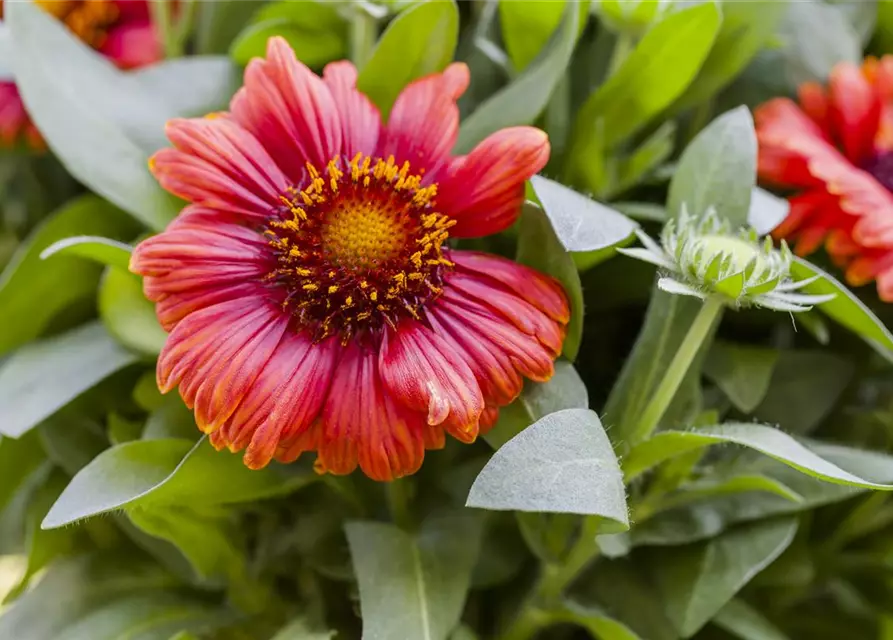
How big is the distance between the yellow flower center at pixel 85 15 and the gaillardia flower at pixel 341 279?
306mm

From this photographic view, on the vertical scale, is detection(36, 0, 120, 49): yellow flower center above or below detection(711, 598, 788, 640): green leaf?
above

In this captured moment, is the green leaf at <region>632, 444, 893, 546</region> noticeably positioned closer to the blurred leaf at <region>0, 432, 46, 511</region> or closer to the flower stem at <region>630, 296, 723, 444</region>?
the flower stem at <region>630, 296, 723, 444</region>

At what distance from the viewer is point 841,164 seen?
55 cm

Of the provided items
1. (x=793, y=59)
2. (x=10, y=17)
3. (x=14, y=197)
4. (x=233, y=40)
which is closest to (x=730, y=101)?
(x=793, y=59)

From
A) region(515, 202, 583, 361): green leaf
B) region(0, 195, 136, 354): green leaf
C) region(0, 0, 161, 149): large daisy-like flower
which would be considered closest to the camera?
region(515, 202, 583, 361): green leaf

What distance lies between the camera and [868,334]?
468mm

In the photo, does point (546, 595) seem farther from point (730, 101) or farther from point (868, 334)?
point (730, 101)

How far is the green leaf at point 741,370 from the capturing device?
51 cm

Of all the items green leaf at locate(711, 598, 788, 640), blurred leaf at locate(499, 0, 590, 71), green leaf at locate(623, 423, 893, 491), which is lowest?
green leaf at locate(711, 598, 788, 640)

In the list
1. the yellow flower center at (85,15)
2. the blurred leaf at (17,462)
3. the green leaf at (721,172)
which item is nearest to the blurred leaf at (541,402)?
the green leaf at (721,172)

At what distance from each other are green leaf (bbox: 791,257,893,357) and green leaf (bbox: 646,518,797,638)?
0.12 m

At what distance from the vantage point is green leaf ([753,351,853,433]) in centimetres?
56

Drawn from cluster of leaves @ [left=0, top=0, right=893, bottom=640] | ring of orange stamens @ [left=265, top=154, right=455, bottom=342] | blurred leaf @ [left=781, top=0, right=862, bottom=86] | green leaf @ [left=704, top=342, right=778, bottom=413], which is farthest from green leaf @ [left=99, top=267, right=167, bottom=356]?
blurred leaf @ [left=781, top=0, right=862, bottom=86]

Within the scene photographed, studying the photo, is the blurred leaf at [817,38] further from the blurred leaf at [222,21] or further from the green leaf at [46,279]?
the green leaf at [46,279]
